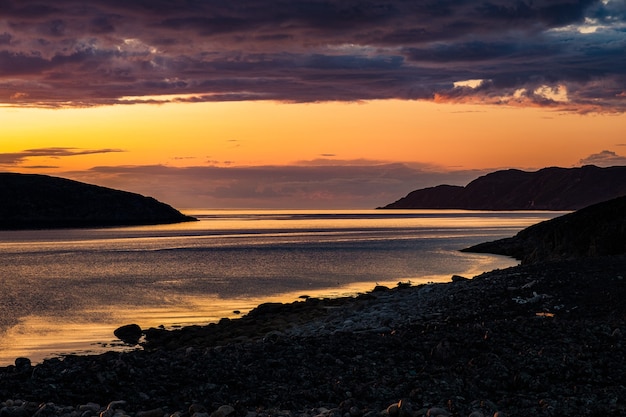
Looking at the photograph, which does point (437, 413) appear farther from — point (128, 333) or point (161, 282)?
point (161, 282)

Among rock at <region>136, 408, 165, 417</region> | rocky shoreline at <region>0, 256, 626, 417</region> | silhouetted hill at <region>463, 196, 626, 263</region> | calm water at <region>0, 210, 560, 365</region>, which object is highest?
silhouetted hill at <region>463, 196, 626, 263</region>

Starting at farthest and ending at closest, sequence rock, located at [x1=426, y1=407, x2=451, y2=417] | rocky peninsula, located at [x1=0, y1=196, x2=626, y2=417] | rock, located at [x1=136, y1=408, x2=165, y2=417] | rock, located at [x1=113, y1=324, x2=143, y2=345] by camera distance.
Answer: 1. rock, located at [x1=113, y1=324, x2=143, y2=345]
2. rocky peninsula, located at [x1=0, y1=196, x2=626, y2=417]
3. rock, located at [x1=136, y1=408, x2=165, y2=417]
4. rock, located at [x1=426, y1=407, x2=451, y2=417]

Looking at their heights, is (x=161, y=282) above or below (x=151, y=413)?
below

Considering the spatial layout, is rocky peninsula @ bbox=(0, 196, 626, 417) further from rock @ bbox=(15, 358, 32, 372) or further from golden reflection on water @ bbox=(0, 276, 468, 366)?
golden reflection on water @ bbox=(0, 276, 468, 366)

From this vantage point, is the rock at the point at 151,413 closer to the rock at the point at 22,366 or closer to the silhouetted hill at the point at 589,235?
the rock at the point at 22,366

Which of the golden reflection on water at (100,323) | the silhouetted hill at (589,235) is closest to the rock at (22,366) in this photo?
the golden reflection on water at (100,323)

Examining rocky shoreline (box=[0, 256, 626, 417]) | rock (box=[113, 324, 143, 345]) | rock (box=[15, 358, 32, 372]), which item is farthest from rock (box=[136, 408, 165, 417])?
rock (box=[113, 324, 143, 345])

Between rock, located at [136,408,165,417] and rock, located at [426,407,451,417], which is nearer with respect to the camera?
rock, located at [426,407,451,417]

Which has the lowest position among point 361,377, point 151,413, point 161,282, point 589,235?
point 161,282

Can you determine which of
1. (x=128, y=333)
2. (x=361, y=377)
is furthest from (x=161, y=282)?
(x=361, y=377)

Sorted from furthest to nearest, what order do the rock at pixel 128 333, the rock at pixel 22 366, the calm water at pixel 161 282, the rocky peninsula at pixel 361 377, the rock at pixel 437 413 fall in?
the calm water at pixel 161 282 < the rock at pixel 128 333 < the rock at pixel 22 366 < the rocky peninsula at pixel 361 377 < the rock at pixel 437 413

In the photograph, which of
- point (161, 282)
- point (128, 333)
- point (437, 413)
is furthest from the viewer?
point (161, 282)

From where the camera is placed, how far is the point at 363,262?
7925 cm

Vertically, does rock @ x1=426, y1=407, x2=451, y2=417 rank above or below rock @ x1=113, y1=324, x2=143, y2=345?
above
